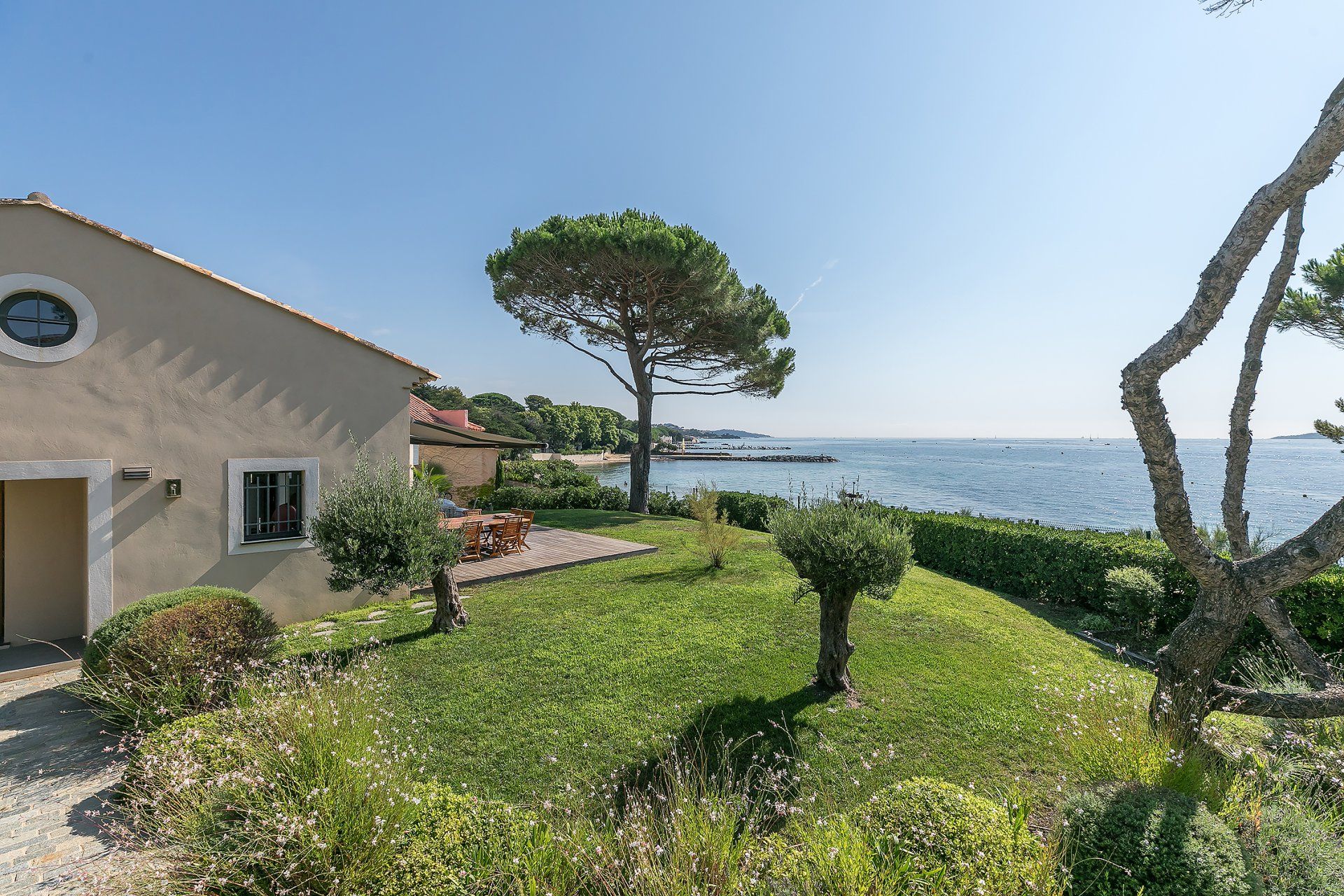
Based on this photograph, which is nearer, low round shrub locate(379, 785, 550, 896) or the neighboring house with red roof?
low round shrub locate(379, 785, 550, 896)

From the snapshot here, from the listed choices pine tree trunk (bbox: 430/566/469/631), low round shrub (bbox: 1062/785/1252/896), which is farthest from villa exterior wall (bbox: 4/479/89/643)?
low round shrub (bbox: 1062/785/1252/896)

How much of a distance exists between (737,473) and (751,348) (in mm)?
44511

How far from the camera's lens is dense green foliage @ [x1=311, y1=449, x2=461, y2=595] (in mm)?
5773

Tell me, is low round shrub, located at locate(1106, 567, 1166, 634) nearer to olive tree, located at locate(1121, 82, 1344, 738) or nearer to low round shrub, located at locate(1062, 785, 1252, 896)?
olive tree, located at locate(1121, 82, 1344, 738)

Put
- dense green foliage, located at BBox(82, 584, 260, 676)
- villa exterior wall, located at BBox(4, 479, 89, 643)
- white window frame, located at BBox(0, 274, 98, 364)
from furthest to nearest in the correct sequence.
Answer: villa exterior wall, located at BBox(4, 479, 89, 643) < white window frame, located at BBox(0, 274, 98, 364) < dense green foliage, located at BBox(82, 584, 260, 676)

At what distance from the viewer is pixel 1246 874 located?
236 centimetres

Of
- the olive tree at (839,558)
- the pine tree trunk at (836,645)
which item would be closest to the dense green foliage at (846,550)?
the olive tree at (839,558)

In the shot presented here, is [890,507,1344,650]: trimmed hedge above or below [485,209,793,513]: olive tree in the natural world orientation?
below

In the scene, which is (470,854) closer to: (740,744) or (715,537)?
(740,744)

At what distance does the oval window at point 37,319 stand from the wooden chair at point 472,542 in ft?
19.4

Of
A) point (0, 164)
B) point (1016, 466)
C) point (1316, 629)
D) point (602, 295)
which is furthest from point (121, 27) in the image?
point (1016, 466)

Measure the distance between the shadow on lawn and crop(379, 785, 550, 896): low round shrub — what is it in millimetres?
928

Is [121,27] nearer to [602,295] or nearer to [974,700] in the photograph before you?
[602,295]

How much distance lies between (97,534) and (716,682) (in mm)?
7713
